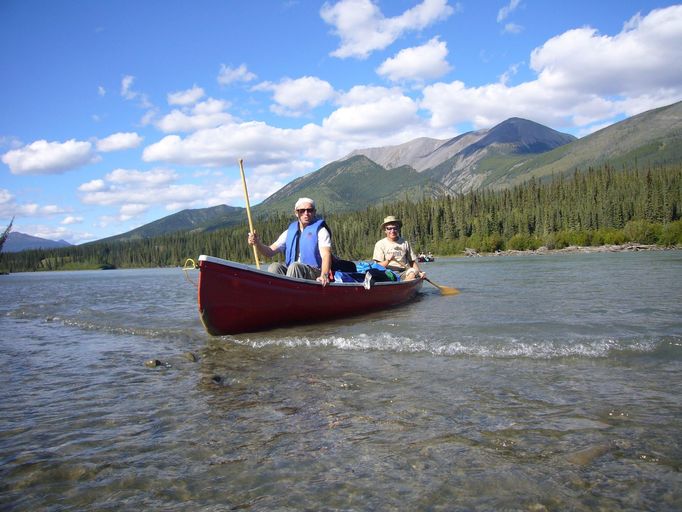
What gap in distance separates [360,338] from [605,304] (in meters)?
7.60

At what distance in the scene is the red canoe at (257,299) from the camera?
955 centimetres

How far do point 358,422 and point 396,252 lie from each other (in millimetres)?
11897

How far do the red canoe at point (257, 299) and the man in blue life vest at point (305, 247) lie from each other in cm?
50

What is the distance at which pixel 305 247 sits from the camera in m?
11.5

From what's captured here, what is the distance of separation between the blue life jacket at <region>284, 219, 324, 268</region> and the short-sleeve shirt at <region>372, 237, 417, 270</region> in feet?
16.8

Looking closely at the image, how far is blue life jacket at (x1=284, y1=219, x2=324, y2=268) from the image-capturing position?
11.2 meters

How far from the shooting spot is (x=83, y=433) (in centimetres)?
455

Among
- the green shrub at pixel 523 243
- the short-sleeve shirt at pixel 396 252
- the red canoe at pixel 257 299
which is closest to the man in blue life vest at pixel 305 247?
the red canoe at pixel 257 299

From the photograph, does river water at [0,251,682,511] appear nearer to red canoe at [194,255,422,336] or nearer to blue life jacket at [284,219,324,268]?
red canoe at [194,255,422,336]

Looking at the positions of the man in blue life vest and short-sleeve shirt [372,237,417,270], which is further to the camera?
short-sleeve shirt [372,237,417,270]

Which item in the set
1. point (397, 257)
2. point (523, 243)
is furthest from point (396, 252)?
point (523, 243)

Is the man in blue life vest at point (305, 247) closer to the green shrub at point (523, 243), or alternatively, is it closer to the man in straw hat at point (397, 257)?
the man in straw hat at point (397, 257)

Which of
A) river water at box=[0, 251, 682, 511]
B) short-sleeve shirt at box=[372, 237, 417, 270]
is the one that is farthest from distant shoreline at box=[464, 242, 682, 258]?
river water at box=[0, 251, 682, 511]

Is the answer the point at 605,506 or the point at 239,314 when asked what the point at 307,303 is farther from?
the point at 605,506
